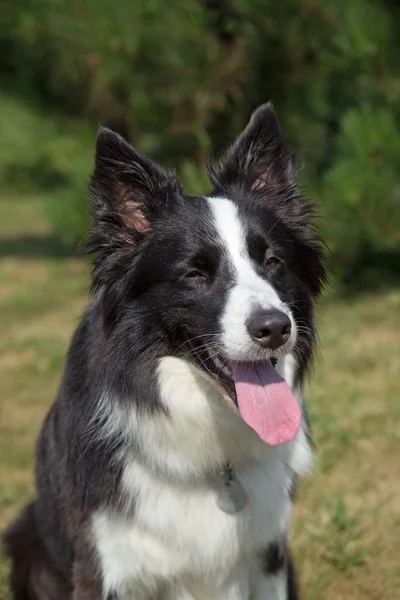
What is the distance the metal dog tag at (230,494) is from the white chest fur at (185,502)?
0.02 metres

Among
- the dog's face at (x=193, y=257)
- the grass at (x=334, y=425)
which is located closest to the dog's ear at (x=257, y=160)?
the dog's face at (x=193, y=257)

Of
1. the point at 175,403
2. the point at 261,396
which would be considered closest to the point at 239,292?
the point at 261,396

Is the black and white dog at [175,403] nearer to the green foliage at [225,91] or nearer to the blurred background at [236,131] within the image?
the blurred background at [236,131]

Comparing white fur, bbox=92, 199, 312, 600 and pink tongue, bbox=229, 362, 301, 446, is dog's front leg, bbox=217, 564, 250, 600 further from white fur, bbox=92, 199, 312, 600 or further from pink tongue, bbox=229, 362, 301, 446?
pink tongue, bbox=229, 362, 301, 446

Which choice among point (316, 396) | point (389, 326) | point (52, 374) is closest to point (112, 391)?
point (316, 396)

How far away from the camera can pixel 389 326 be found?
7.59 m

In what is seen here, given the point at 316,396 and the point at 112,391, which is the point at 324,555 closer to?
the point at 112,391

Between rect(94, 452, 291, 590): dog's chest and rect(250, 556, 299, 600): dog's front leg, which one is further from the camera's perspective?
rect(250, 556, 299, 600): dog's front leg

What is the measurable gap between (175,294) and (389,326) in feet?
16.7

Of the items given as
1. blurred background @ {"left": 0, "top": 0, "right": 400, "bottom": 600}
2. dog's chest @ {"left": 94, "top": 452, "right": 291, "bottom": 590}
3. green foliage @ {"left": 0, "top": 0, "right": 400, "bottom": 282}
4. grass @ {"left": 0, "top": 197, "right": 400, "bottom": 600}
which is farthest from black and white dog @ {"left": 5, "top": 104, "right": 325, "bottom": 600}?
green foliage @ {"left": 0, "top": 0, "right": 400, "bottom": 282}

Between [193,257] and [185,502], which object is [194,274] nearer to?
[193,257]

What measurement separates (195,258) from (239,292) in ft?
0.92

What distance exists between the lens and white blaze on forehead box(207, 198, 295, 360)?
2.58 m

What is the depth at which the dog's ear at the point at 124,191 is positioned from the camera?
2.83 meters
